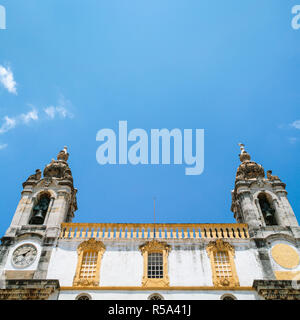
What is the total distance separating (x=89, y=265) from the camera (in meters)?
20.0

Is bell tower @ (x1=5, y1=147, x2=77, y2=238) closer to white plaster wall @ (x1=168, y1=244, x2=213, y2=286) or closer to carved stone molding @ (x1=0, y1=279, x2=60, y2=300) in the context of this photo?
carved stone molding @ (x1=0, y1=279, x2=60, y2=300)

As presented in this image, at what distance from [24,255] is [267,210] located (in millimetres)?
16921

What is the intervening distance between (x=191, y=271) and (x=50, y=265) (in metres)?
8.65

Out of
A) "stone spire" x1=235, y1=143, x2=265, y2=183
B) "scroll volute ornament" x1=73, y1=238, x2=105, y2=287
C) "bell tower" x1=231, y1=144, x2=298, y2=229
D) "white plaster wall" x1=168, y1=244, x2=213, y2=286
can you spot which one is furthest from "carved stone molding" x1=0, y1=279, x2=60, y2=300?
"stone spire" x1=235, y1=143, x2=265, y2=183

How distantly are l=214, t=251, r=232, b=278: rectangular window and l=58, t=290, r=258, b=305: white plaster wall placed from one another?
3.63 ft

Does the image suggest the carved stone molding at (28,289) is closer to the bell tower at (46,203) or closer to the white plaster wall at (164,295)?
the white plaster wall at (164,295)

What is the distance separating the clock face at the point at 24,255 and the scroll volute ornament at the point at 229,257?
437 inches

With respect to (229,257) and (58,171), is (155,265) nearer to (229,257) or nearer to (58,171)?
(229,257)

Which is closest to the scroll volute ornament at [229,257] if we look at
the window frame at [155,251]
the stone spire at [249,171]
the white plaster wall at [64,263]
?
the window frame at [155,251]

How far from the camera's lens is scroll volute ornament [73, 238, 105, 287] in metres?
19.0

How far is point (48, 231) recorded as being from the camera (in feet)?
70.7
